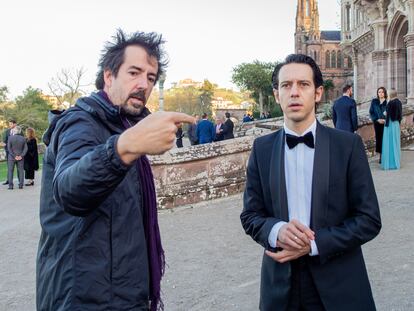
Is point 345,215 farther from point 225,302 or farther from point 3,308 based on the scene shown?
point 3,308

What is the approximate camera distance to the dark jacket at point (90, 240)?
5.54ft

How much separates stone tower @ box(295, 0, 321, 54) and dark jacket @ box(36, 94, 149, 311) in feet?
264

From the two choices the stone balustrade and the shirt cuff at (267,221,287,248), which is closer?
the shirt cuff at (267,221,287,248)

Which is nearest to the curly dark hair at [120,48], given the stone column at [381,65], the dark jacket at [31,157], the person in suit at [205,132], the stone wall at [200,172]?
the stone wall at [200,172]

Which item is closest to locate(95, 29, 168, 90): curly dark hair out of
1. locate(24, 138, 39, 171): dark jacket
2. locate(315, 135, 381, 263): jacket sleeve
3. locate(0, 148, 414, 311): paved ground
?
locate(315, 135, 381, 263): jacket sleeve

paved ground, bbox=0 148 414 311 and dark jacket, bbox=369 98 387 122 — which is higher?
dark jacket, bbox=369 98 387 122

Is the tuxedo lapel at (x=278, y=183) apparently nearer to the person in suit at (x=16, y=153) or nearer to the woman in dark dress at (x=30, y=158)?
the person in suit at (x=16, y=153)

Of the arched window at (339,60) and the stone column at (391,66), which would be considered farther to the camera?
the arched window at (339,60)

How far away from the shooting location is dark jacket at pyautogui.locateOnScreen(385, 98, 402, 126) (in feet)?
35.6

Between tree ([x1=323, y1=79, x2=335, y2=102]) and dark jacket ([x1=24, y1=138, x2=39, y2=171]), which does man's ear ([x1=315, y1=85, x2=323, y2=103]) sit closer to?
dark jacket ([x1=24, y1=138, x2=39, y2=171])

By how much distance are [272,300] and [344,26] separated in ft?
127

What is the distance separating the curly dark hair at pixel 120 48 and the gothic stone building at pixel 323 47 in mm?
71749

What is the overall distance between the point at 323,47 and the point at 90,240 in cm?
8127

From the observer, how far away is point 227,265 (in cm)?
507
